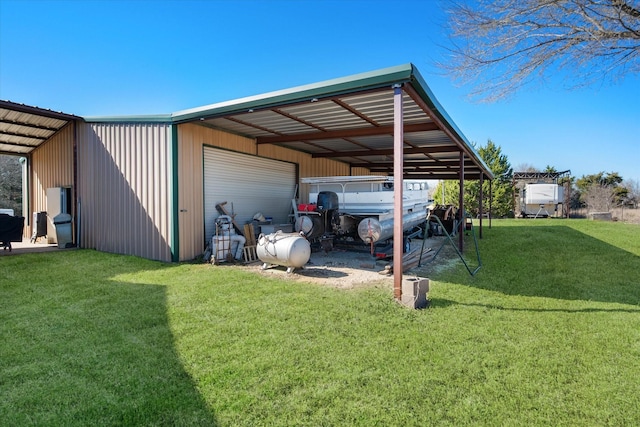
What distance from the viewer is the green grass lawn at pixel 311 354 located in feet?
7.38

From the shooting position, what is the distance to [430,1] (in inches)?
257

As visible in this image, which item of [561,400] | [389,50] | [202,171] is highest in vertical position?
[389,50]

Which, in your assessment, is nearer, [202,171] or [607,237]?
[202,171]

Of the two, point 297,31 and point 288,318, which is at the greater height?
point 297,31

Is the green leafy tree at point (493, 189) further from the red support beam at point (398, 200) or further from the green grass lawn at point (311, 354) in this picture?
the red support beam at point (398, 200)

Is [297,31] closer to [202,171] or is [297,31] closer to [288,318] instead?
[202,171]

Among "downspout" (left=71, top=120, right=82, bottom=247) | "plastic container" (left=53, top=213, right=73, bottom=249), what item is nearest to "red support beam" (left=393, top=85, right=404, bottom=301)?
"downspout" (left=71, top=120, right=82, bottom=247)

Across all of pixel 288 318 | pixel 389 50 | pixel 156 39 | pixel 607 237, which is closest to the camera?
pixel 288 318

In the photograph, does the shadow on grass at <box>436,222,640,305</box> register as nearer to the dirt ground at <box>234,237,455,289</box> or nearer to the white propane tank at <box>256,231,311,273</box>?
the dirt ground at <box>234,237,455,289</box>

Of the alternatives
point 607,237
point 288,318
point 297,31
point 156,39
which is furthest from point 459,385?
point 607,237

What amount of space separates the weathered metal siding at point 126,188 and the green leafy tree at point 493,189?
21335mm

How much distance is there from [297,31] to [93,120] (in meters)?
6.12

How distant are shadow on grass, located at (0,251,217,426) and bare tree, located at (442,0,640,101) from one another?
692 centimetres

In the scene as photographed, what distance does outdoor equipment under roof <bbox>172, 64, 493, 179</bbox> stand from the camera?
206 inches
